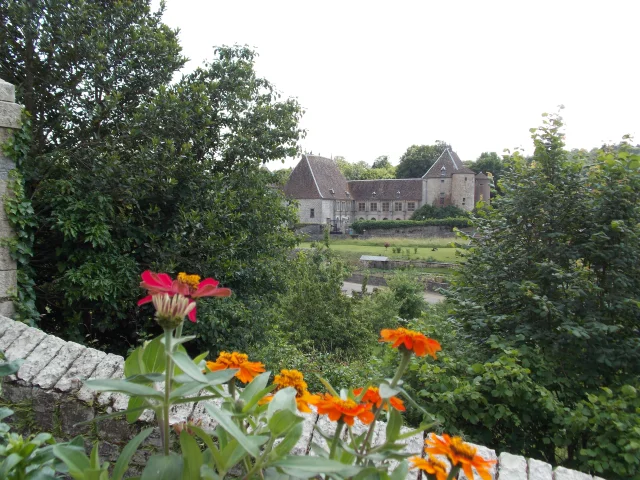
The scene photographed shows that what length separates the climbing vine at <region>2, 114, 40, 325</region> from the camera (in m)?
4.66

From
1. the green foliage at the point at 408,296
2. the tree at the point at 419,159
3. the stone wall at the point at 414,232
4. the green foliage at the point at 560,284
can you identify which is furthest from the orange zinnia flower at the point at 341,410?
the tree at the point at 419,159

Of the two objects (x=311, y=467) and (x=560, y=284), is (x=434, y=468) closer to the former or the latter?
(x=311, y=467)

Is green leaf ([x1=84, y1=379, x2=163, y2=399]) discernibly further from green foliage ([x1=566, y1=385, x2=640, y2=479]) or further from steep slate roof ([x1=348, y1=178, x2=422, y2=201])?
steep slate roof ([x1=348, y1=178, x2=422, y2=201])

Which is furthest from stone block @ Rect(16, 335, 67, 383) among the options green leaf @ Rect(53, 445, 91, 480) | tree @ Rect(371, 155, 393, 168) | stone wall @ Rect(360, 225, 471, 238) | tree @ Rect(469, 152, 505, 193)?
tree @ Rect(371, 155, 393, 168)

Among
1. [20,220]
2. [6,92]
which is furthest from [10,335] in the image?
[6,92]

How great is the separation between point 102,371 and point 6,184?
2.89 meters

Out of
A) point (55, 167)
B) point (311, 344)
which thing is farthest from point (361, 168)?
point (55, 167)

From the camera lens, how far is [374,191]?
6066 cm

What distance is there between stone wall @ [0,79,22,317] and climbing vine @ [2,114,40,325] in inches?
1.4

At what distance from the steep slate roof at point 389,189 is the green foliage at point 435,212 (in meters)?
2.31

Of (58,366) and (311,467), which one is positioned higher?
(311,467)

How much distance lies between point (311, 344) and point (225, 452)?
10214 millimetres

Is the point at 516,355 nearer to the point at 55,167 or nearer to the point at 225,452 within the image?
Answer: the point at 225,452

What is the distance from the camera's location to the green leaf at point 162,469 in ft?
Answer: 3.62
